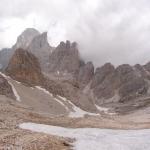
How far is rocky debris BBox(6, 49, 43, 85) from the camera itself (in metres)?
141

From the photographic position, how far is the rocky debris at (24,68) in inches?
5541

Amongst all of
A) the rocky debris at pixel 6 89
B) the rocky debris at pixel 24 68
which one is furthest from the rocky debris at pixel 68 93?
the rocky debris at pixel 6 89

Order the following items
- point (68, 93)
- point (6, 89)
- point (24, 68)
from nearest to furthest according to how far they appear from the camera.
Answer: point (6, 89) < point (68, 93) < point (24, 68)

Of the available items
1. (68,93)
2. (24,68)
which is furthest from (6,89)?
(24,68)

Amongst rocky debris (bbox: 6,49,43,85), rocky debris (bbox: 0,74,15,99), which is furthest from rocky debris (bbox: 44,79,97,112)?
rocky debris (bbox: 0,74,15,99)

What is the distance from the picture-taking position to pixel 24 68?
510ft

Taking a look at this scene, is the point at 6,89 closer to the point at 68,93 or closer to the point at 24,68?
the point at 68,93

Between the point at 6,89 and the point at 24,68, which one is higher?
the point at 24,68

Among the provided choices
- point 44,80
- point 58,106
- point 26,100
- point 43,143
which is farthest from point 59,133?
point 44,80

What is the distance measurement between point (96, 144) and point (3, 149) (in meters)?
8.33

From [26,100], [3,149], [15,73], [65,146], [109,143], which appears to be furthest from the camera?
[15,73]

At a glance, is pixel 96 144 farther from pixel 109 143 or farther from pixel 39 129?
pixel 39 129

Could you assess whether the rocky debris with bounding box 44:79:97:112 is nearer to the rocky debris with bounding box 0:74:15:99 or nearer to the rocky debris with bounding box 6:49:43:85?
the rocky debris with bounding box 6:49:43:85

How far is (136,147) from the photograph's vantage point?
30.6 m
